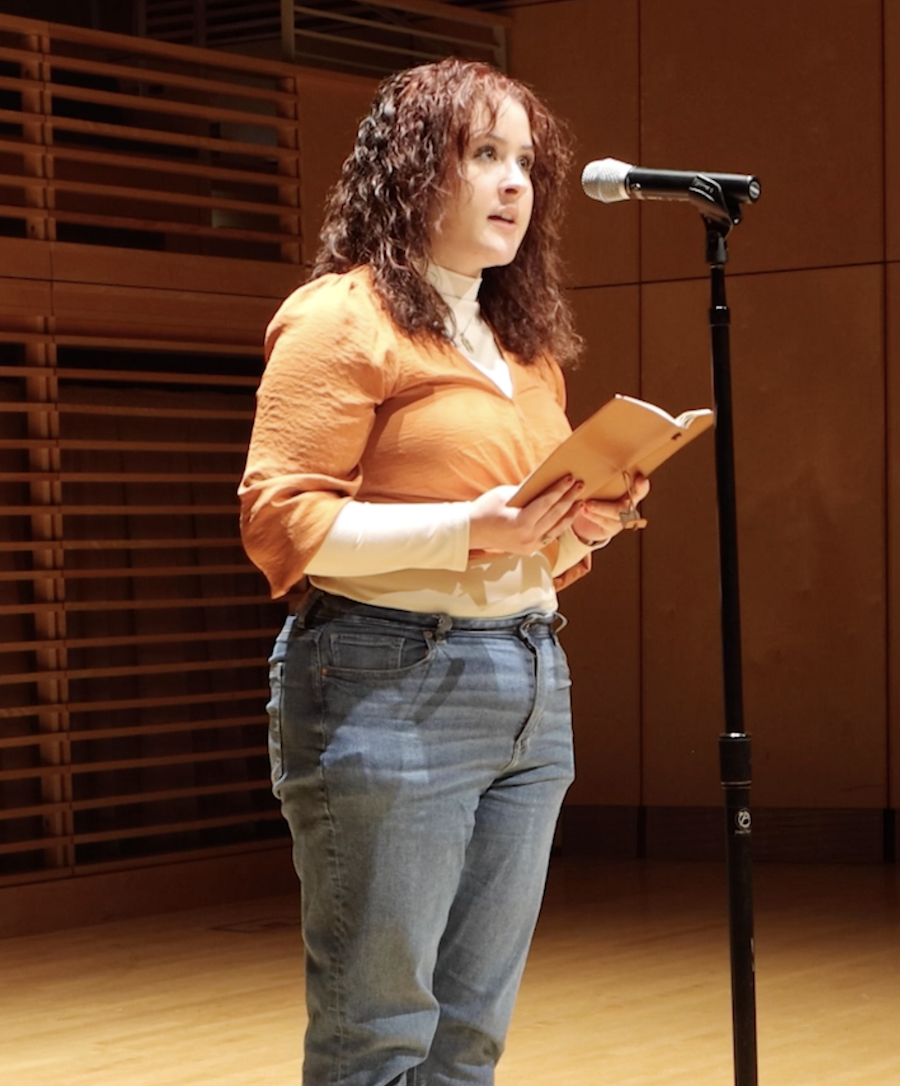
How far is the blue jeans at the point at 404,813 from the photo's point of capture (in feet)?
6.12

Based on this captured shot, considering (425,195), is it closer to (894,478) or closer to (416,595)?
(416,595)

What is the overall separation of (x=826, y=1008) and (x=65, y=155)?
3596 millimetres

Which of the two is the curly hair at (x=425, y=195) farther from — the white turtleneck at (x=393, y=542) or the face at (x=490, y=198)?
the white turtleneck at (x=393, y=542)

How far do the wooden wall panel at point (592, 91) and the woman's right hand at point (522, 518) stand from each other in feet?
17.1

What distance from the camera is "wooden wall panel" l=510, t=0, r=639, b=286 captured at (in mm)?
6926

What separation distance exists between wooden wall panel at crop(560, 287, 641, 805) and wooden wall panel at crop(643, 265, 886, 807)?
0.25ft

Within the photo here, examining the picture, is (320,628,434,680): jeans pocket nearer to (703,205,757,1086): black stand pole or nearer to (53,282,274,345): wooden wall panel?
(703,205,757,1086): black stand pole

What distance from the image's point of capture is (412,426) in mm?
1918

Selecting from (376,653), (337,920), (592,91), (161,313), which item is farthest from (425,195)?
(592,91)

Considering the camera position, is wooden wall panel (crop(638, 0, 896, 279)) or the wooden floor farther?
wooden wall panel (crop(638, 0, 896, 279))

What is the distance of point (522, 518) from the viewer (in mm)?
1837

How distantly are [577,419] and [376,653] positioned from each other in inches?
199

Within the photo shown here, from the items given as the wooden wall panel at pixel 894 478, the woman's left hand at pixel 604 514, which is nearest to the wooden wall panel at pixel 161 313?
the wooden wall panel at pixel 894 478

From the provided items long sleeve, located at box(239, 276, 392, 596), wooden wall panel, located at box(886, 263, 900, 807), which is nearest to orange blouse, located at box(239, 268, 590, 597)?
long sleeve, located at box(239, 276, 392, 596)
